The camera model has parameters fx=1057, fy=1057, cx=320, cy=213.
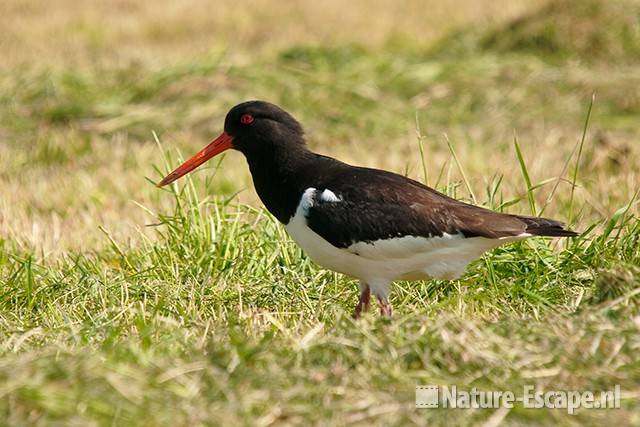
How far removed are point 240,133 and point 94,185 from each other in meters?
3.47

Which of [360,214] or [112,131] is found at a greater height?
[360,214]

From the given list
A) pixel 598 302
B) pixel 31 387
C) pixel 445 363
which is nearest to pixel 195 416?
pixel 31 387

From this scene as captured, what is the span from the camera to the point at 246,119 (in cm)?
592

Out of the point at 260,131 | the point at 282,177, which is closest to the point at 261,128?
the point at 260,131

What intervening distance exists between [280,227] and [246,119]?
801mm

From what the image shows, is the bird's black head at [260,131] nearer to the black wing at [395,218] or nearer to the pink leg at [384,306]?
the black wing at [395,218]

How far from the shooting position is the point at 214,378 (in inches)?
153

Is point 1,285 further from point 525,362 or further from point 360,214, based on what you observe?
point 525,362

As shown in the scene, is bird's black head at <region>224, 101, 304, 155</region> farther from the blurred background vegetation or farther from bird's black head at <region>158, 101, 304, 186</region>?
the blurred background vegetation

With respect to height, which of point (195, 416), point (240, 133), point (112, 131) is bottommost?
point (112, 131)

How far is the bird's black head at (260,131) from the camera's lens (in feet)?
18.9

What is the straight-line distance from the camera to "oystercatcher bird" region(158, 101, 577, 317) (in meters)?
5.23

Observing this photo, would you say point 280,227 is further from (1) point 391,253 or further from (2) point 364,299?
(1) point 391,253

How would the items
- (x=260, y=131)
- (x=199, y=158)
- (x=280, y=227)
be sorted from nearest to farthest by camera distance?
(x=260, y=131) < (x=199, y=158) < (x=280, y=227)
